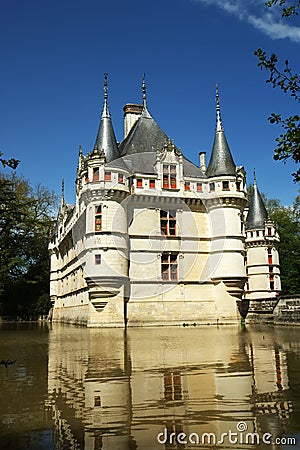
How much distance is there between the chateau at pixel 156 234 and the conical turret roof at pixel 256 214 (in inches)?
300

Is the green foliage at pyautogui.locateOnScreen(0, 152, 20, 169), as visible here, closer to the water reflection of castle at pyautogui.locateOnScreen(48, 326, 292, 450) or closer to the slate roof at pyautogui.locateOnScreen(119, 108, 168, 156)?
the water reflection of castle at pyautogui.locateOnScreen(48, 326, 292, 450)

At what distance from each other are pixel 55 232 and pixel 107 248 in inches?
678

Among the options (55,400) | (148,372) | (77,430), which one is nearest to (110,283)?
(148,372)

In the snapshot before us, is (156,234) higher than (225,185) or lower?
lower

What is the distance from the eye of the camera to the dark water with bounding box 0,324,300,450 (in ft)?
13.5

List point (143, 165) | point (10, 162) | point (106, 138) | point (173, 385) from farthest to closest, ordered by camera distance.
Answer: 1. point (143, 165)
2. point (106, 138)
3. point (173, 385)
4. point (10, 162)

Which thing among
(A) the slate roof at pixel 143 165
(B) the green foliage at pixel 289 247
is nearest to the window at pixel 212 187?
(A) the slate roof at pixel 143 165

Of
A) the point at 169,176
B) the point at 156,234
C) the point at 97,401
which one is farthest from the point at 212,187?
the point at 97,401

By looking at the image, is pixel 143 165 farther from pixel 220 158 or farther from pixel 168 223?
pixel 220 158

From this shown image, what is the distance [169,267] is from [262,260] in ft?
36.1

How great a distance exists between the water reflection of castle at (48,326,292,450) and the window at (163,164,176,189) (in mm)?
16210

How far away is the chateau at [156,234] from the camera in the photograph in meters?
23.6

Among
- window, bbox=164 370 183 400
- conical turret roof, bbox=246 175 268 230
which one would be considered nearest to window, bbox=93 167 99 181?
conical turret roof, bbox=246 175 268 230

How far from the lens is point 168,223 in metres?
25.7
